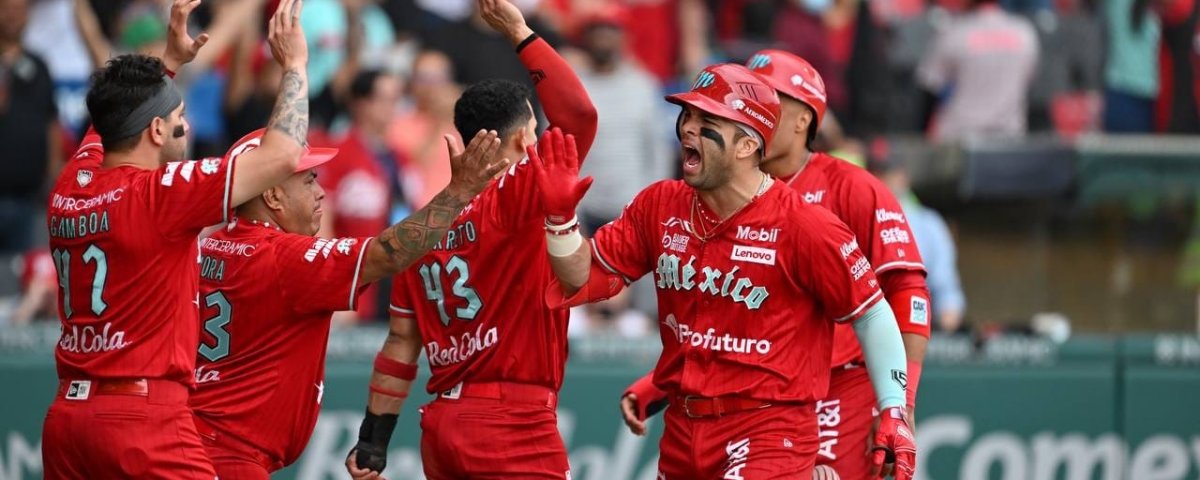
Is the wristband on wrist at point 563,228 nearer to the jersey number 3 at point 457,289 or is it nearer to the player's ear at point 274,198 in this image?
the jersey number 3 at point 457,289

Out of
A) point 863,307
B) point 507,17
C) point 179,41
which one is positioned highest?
point 507,17

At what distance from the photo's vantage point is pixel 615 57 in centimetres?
1295

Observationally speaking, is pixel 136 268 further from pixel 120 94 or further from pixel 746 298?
pixel 746 298

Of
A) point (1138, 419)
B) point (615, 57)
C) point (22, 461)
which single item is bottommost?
point (22, 461)

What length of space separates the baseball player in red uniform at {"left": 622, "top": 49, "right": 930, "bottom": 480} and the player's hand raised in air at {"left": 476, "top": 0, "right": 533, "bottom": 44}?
983 millimetres

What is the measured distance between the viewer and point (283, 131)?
631 centimetres

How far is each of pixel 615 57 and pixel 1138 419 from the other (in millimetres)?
4436

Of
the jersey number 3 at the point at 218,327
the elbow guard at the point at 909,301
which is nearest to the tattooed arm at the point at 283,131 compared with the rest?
the jersey number 3 at the point at 218,327

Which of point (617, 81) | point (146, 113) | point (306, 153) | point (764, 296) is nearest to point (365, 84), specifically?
point (617, 81)

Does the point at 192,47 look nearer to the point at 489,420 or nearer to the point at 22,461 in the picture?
the point at 489,420

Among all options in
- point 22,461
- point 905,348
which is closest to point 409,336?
point 905,348

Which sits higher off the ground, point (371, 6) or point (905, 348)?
point (371, 6)

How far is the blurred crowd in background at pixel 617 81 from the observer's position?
12.1 meters

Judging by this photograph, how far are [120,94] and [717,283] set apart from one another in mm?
2273
